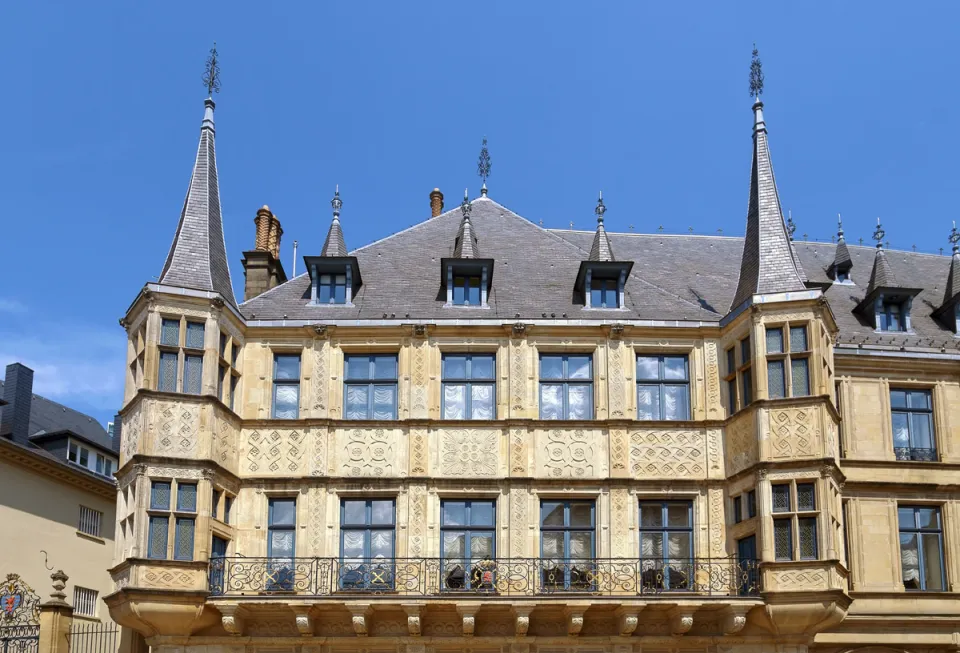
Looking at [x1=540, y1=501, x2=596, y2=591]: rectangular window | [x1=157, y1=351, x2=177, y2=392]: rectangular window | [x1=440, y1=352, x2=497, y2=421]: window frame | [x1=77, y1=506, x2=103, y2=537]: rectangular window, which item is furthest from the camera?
[x1=77, y1=506, x2=103, y2=537]: rectangular window

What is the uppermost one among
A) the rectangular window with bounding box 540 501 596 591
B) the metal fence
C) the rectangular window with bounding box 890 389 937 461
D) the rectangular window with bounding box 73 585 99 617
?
the rectangular window with bounding box 890 389 937 461

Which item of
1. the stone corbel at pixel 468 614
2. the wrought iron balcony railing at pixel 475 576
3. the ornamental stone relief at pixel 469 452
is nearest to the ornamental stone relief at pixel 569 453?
the ornamental stone relief at pixel 469 452

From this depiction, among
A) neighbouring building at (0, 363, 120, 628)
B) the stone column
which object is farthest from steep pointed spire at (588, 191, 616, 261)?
neighbouring building at (0, 363, 120, 628)

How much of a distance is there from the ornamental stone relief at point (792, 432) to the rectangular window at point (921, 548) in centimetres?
427

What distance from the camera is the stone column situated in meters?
24.4

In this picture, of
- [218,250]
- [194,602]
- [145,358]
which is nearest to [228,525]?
[194,602]

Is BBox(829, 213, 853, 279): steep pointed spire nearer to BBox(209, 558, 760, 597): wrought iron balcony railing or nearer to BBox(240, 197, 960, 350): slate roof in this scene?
BBox(240, 197, 960, 350): slate roof

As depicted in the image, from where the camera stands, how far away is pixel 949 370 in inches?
1081

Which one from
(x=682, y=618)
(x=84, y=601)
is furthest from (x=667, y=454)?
(x=84, y=601)

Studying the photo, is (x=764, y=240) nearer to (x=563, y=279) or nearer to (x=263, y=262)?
(x=563, y=279)

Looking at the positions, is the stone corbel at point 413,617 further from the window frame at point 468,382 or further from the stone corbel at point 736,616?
the stone corbel at point 736,616

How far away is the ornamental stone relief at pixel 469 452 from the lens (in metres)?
25.0

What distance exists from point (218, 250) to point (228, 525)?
5.84 meters

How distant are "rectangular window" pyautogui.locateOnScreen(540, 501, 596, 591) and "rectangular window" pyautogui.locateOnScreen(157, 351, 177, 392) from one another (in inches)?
300
